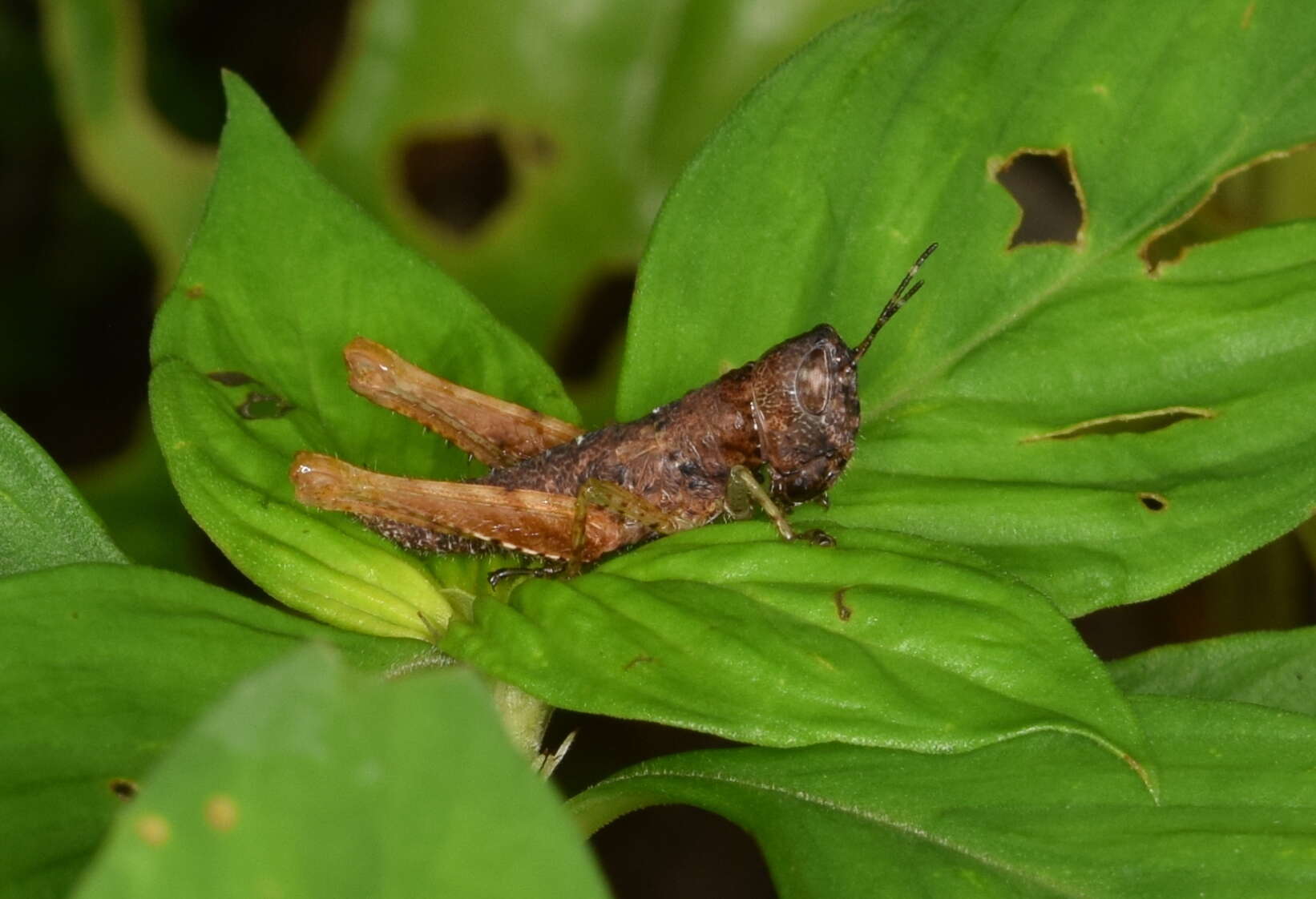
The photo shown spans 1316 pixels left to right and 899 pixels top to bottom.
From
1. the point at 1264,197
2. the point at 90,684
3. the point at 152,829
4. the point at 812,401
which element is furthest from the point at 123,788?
the point at 1264,197

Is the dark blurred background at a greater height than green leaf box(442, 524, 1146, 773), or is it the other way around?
green leaf box(442, 524, 1146, 773)

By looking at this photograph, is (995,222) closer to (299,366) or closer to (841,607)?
(841,607)

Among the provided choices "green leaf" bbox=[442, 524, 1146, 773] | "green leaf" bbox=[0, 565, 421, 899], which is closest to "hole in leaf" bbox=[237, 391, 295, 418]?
"green leaf" bbox=[0, 565, 421, 899]

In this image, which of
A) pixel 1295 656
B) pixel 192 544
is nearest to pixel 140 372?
pixel 192 544

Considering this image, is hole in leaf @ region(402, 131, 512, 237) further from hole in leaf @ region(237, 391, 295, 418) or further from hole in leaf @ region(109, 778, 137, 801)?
hole in leaf @ region(109, 778, 137, 801)

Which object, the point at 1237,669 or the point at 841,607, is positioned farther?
the point at 1237,669

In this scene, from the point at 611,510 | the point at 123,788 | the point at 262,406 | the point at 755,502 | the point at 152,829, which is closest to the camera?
the point at 152,829

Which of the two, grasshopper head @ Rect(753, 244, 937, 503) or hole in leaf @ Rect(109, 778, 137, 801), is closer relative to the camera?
hole in leaf @ Rect(109, 778, 137, 801)
